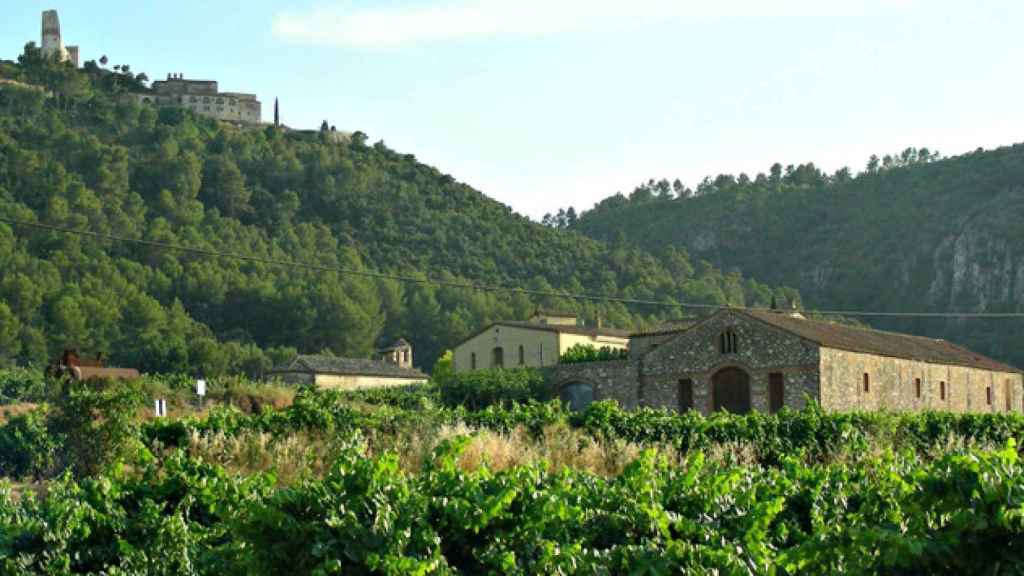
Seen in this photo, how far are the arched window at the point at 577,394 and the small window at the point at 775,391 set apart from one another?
8.95 meters

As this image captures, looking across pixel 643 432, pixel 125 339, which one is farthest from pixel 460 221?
pixel 643 432

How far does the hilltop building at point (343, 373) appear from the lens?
212ft

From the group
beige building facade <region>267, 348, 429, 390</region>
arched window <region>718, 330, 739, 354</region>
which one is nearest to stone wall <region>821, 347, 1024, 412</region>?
arched window <region>718, 330, 739, 354</region>

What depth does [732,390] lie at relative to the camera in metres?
46.1

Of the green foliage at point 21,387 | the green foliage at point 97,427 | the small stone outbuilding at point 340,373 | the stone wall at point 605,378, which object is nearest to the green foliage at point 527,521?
the green foliage at point 97,427

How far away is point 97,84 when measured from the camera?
150875mm

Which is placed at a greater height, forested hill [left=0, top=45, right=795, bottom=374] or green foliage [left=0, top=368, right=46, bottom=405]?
forested hill [left=0, top=45, right=795, bottom=374]

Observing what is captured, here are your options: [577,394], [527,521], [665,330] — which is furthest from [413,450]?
[665,330]

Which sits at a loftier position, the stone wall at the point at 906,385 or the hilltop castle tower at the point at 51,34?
the hilltop castle tower at the point at 51,34

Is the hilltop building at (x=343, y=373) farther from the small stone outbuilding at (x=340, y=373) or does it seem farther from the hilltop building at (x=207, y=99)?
the hilltop building at (x=207, y=99)

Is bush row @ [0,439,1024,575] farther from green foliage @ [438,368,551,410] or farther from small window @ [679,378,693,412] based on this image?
green foliage @ [438,368,551,410]

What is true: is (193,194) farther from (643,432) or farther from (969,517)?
(969,517)

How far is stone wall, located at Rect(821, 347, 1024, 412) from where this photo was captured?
1751 inches

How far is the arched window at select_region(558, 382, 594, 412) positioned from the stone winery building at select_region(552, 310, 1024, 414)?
4 centimetres
